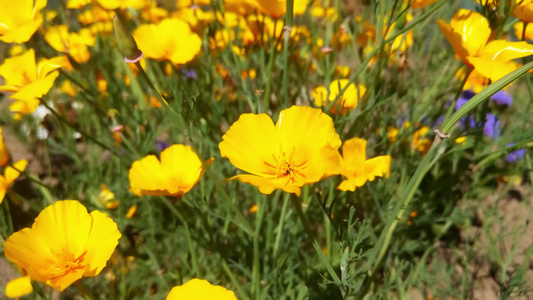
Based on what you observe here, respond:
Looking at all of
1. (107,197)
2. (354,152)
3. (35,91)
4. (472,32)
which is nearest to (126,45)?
(35,91)

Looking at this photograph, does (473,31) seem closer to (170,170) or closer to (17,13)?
(170,170)

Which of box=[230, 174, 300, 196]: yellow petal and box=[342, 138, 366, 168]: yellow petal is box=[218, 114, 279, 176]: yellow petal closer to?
box=[230, 174, 300, 196]: yellow petal

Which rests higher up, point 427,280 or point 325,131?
point 325,131

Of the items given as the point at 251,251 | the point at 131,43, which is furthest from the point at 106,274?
the point at 131,43

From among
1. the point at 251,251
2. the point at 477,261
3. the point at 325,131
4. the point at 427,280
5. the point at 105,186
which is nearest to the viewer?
the point at 325,131

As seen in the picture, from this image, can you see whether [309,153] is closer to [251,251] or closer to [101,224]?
[101,224]

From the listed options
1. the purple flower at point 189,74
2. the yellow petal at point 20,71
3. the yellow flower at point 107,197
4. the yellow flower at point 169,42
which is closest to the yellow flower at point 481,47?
the yellow flower at point 169,42

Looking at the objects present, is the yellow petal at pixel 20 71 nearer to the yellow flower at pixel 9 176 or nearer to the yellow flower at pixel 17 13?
the yellow flower at pixel 17 13
